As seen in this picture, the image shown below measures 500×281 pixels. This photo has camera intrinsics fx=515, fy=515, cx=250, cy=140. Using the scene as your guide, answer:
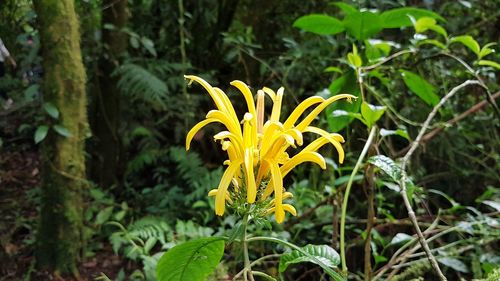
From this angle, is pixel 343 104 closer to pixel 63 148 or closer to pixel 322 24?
pixel 322 24

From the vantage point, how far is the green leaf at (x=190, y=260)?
38.7 inches

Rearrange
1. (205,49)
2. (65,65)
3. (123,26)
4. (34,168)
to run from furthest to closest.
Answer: (205,49), (34,168), (123,26), (65,65)

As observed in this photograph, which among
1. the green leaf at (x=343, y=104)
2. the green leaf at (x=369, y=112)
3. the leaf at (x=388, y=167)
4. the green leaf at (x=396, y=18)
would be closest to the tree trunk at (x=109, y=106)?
the green leaf at (x=343, y=104)

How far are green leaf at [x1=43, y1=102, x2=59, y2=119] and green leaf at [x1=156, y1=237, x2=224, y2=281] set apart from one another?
1200 mm

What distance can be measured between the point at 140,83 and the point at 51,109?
78 cm

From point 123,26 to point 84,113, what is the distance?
0.90 m

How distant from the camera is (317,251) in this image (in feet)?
3.34

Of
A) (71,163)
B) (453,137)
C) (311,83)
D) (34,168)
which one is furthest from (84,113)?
(453,137)

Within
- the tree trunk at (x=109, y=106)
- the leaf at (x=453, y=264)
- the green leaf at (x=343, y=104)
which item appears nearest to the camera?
the green leaf at (x=343, y=104)

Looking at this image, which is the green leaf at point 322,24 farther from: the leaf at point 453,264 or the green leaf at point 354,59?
the leaf at point 453,264

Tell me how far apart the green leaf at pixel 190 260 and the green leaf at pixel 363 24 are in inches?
37.3

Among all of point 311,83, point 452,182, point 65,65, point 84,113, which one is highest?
point 65,65

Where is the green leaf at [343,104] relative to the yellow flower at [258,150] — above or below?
below

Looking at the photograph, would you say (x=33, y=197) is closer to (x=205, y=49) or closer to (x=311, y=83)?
(x=205, y=49)
